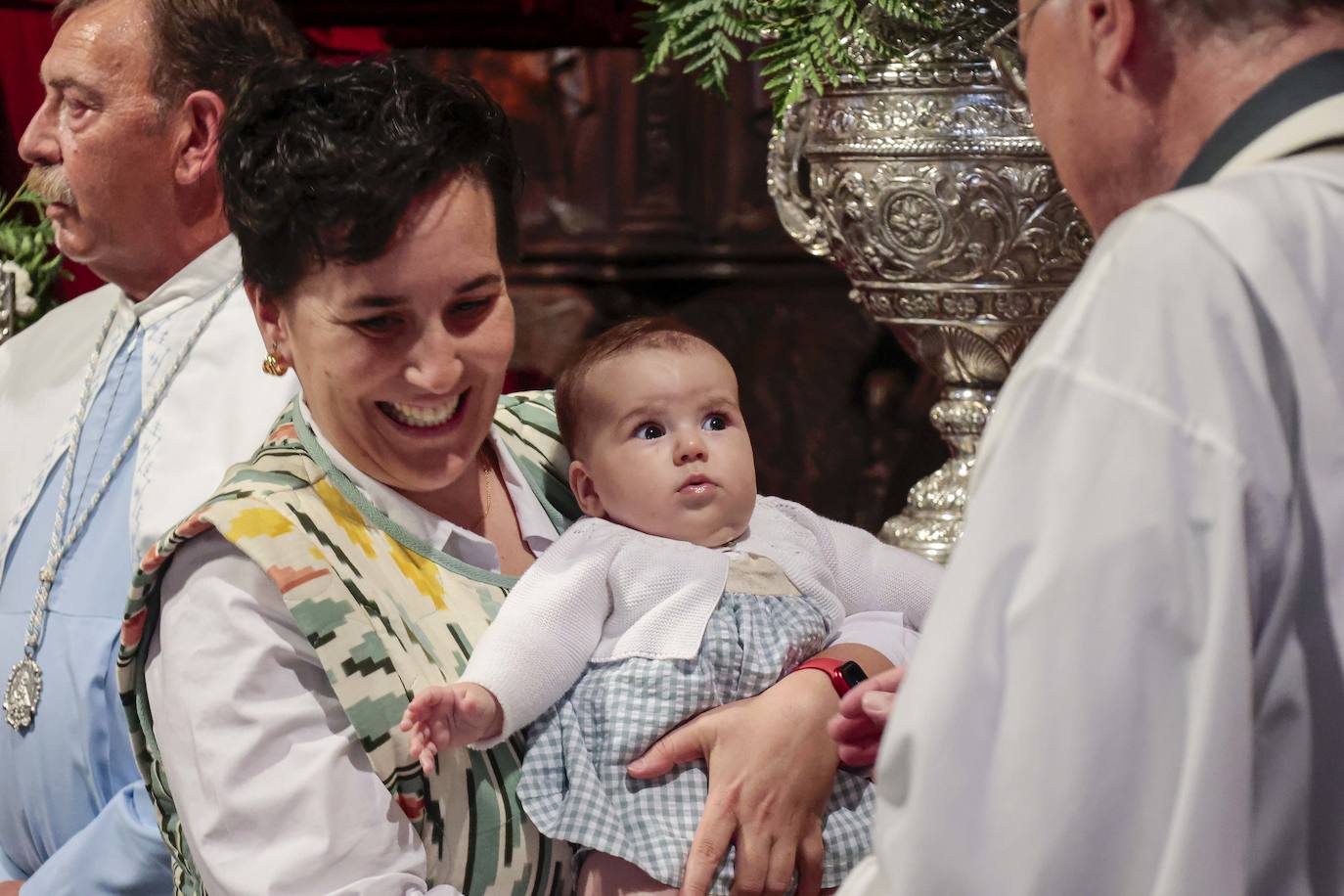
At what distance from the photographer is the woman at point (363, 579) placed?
4.41 ft

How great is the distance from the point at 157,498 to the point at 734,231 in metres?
1.46

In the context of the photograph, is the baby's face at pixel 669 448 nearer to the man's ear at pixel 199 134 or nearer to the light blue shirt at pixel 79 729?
the light blue shirt at pixel 79 729

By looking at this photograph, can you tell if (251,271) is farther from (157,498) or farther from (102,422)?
(102,422)

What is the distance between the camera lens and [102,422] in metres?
2.18

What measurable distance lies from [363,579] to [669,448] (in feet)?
1.14

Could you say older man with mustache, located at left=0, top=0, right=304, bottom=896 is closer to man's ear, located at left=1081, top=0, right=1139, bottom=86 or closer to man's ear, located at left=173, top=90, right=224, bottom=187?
man's ear, located at left=173, top=90, right=224, bottom=187

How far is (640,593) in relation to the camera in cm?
154

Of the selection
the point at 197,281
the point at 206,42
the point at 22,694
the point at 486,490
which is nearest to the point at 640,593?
the point at 486,490

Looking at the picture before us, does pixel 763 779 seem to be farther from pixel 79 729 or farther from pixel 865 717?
pixel 79 729

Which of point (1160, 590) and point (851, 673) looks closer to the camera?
point (1160, 590)

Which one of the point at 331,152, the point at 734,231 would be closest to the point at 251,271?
the point at 331,152

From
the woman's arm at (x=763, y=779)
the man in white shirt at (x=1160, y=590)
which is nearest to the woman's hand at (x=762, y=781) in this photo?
the woman's arm at (x=763, y=779)

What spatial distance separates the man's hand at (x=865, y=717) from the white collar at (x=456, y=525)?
48 cm

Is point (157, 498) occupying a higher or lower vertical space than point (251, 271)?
lower
